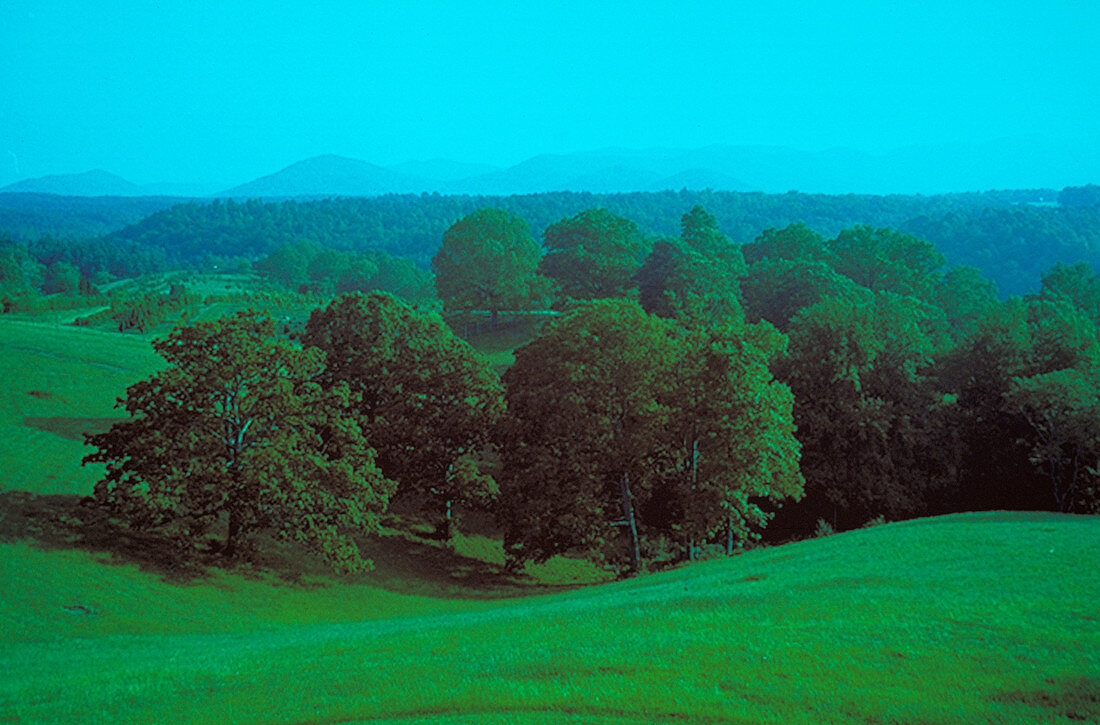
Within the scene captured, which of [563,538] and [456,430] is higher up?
[456,430]

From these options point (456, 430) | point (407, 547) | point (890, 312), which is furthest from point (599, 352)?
point (890, 312)

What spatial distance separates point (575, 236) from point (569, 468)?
59635 millimetres

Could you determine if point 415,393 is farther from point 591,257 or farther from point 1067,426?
point 591,257

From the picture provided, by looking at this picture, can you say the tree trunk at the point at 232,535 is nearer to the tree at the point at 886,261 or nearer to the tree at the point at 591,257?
the tree at the point at 591,257

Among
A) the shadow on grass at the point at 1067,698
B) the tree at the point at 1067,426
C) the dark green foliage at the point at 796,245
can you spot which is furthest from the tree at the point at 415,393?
the dark green foliage at the point at 796,245

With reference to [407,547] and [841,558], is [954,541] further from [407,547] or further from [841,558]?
[407,547]

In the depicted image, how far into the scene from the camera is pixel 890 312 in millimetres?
63125

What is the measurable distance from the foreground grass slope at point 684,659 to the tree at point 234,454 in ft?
24.5

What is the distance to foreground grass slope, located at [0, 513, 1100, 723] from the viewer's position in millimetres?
15258

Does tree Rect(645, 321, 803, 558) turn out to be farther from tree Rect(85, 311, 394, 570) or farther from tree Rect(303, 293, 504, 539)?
tree Rect(85, 311, 394, 570)

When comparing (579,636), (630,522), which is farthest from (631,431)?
(579,636)

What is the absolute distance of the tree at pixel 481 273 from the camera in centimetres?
8988

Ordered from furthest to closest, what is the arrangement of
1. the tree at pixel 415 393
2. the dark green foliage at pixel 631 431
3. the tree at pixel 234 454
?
1. the tree at pixel 415 393
2. the dark green foliage at pixel 631 431
3. the tree at pixel 234 454

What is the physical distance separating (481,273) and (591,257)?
12080 millimetres
